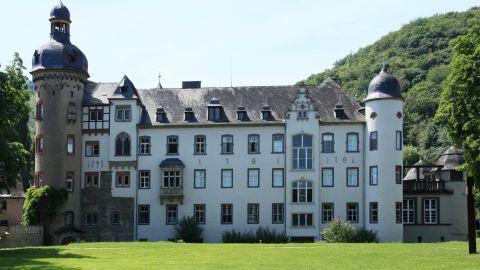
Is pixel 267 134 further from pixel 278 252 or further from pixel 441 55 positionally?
pixel 441 55

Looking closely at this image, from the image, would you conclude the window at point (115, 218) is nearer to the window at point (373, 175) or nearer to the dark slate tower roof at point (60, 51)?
the dark slate tower roof at point (60, 51)

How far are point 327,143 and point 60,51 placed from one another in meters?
23.0

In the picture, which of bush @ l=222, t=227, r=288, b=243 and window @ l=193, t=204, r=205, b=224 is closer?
bush @ l=222, t=227, r=288, b=243

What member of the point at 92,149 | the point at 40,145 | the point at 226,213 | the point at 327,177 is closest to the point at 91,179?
the point at 92,149

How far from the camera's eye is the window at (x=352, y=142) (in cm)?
6059

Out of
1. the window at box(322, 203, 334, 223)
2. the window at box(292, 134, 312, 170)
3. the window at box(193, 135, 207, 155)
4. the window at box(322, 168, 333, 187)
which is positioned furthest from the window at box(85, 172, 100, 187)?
the window at box(322, 203, 334, 223)

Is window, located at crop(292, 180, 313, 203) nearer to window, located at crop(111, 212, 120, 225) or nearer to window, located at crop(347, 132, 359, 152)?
window, located at crop(347, 132, 359, 152)

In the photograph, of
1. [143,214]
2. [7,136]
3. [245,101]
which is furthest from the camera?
[245,101]

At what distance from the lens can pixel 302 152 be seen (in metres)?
60.8

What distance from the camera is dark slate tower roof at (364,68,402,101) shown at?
59312 millimetres

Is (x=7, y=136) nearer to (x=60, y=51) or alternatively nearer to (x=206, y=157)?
(x=60, y=51)

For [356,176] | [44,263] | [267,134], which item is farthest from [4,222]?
[44,263]

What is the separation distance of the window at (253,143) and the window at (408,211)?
1309 cm

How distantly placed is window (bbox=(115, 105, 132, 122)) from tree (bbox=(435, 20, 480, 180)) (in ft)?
93.3
